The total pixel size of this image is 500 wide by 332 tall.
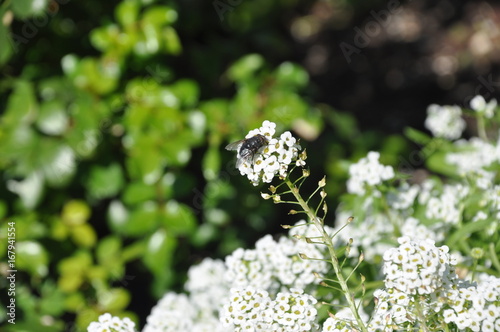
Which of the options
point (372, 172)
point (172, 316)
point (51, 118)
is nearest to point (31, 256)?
point (51, 118)

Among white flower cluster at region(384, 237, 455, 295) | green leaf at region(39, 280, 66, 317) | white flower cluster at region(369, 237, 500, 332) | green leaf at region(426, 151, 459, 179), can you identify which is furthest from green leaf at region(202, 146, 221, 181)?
white flower cluster at region(384, 237, 455, 295)

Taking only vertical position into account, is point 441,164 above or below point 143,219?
below

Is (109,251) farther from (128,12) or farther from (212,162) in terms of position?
(128,12)

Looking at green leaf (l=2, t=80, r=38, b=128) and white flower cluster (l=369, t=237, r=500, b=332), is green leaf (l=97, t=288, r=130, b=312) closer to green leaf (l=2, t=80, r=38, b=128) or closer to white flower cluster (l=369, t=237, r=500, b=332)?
green leaf (l=2, t=80, r=38, b=128)

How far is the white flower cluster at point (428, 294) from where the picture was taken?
5.41ft

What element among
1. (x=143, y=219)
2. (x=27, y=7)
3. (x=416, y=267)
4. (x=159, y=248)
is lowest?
(x=159, y=248)

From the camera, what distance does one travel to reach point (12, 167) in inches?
119

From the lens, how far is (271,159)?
177 centimetres

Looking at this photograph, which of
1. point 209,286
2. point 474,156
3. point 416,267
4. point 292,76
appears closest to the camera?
point 416,267

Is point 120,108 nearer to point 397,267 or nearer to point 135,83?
point 135,83

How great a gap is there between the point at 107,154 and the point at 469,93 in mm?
3037

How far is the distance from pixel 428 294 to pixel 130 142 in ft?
5.66

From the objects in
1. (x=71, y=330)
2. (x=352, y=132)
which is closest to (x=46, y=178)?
(x=71, y=330)

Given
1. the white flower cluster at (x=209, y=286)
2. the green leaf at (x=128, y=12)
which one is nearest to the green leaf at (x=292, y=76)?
the green leaf at (x=128, y=12)
